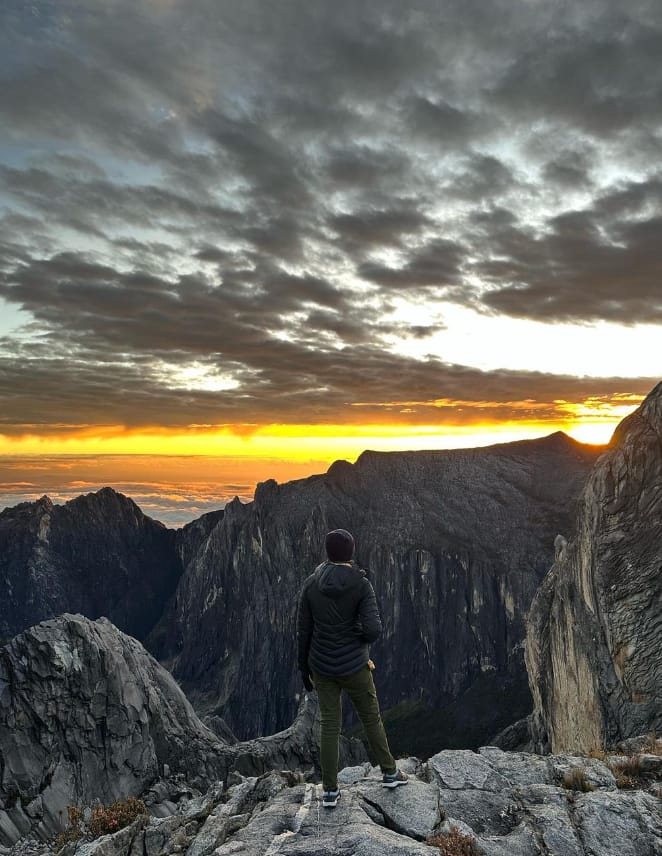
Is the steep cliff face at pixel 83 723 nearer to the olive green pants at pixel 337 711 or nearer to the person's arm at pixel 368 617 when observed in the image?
the olive green pants at pixel 337 711

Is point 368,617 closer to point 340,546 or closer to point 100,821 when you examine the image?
point 340,546

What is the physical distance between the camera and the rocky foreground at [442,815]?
41.0 ft

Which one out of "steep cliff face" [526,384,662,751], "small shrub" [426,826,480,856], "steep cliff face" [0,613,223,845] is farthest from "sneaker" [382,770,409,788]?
"steep cliff face" [0,613,223,845]

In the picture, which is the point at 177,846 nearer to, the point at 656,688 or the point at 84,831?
the point at 84,831

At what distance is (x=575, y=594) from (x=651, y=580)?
16991mm

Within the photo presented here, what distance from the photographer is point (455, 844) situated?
11867 mm

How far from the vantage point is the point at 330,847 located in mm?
11789

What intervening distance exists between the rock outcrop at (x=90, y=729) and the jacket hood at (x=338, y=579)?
229ft

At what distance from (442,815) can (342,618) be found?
17.7 feet

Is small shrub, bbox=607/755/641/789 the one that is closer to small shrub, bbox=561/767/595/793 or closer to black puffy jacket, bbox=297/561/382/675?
small shrub, bbox=561/767/595/793

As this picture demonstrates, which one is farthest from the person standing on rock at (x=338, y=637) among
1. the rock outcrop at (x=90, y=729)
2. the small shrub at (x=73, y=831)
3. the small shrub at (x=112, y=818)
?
the rock outcrop at (x=90, y=729)

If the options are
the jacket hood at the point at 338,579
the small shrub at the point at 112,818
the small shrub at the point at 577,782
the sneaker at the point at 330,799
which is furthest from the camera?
the small shrub at the point at 112,818

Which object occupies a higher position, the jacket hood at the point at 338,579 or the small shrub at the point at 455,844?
the jacket hood at the point at 338,579

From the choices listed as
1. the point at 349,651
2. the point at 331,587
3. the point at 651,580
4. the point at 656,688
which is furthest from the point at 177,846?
the point at 651,580
